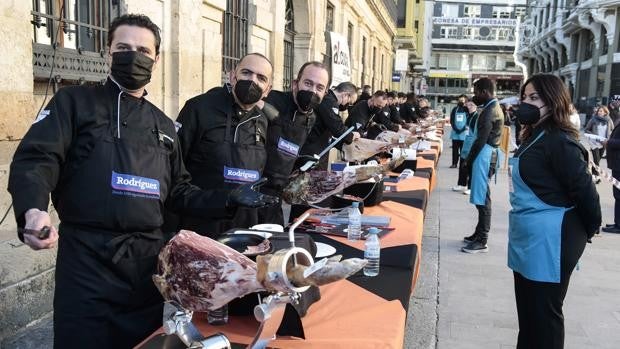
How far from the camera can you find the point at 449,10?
86.9 meters

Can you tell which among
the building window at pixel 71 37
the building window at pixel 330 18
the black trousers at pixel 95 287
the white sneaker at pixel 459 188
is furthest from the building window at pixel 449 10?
the black trousers at pixel 95 287

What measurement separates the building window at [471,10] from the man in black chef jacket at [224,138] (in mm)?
90102

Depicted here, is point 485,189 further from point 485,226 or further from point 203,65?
point 203,65

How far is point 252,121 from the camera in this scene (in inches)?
123

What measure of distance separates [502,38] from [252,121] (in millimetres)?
90277

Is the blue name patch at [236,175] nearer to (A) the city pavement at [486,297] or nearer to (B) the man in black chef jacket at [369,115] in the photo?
(A) the city pavement at [486,297]

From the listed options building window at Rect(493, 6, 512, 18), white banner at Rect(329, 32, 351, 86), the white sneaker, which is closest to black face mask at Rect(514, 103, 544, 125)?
the white sneaker

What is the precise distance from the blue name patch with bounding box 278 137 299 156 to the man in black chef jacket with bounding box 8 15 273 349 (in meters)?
1.62

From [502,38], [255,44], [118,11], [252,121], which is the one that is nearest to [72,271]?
[252,121]

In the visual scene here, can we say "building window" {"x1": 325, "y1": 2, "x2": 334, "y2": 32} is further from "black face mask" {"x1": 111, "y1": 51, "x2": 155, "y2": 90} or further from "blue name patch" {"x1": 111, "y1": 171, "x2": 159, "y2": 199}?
"blue name patch" {"x1": 111, "y1": 171, "x2": 159, "y2": 199}

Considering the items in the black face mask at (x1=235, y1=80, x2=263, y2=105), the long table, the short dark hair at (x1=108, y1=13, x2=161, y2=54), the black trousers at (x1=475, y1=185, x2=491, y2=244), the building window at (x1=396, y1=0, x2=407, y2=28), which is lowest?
the black trousers at (x1=475, y1=185, x2=491, y2=244)

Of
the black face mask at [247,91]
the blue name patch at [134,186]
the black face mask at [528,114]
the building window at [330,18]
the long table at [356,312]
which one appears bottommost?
the long table at [356,312]

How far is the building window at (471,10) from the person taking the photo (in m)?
86.2

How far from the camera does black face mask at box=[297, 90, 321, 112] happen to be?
414cm
